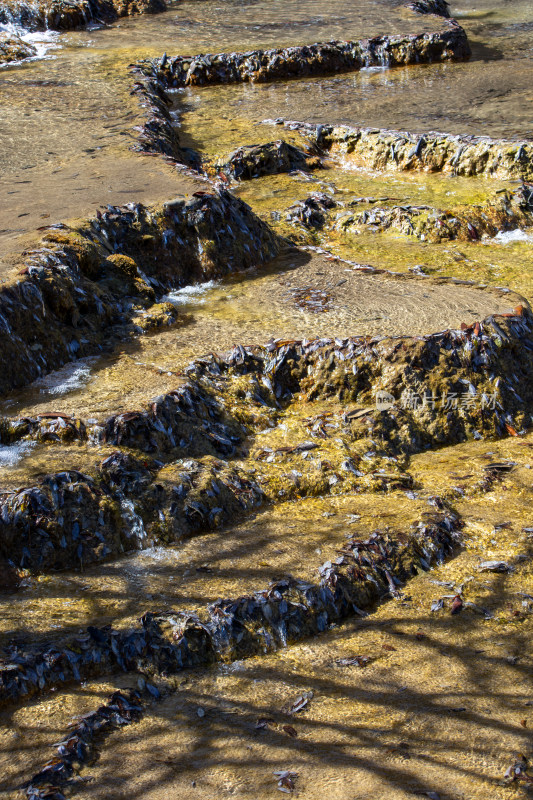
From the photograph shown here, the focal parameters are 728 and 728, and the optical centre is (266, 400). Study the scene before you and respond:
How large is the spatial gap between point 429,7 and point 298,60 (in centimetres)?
480

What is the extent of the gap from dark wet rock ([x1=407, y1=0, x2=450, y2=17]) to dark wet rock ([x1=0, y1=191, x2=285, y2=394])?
9740mm

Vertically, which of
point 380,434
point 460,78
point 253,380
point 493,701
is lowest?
point 493,701

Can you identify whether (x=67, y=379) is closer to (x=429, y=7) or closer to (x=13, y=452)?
(x=13, y=452)

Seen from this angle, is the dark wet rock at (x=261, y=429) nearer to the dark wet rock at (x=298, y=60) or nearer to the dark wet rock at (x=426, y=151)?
the dark wet rock at (x=426, y=151)

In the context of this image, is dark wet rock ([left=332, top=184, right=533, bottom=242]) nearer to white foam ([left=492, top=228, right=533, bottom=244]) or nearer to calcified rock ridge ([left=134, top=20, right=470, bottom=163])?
white foam ([left=492, top=228, right=533, bottom=244])

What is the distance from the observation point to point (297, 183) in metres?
7.71

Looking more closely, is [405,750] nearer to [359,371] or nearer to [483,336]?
[359,371]

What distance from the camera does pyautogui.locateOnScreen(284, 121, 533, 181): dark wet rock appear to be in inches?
299

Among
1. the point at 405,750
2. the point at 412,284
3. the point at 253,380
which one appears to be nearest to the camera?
the point at 405,750

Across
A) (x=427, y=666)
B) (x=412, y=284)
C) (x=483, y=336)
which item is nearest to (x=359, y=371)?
(x=483, y=336)

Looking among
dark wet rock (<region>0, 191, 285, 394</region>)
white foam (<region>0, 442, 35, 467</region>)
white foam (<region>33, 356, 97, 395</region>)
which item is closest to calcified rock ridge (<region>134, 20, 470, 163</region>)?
dark wet rock (<region>0, 191, 285, 394</region>)

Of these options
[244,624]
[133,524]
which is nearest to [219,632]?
[244,624]

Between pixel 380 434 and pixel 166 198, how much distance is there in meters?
2.87

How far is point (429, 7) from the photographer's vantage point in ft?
46.2
